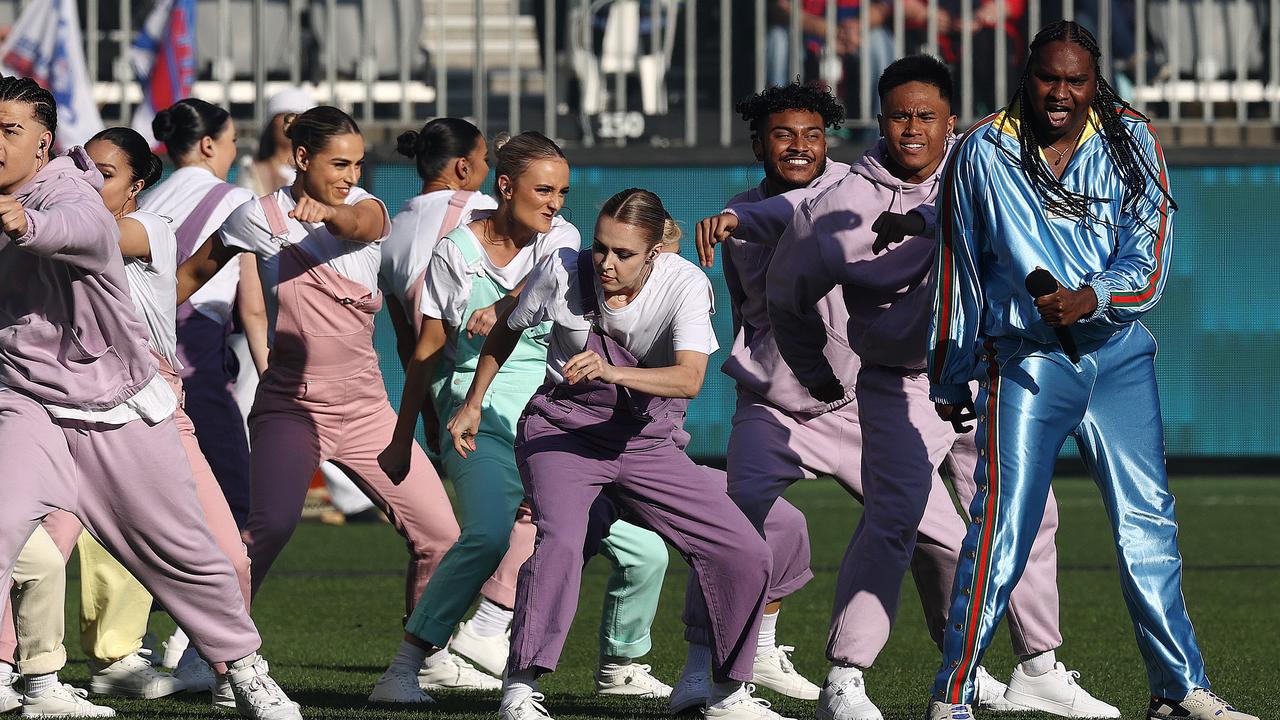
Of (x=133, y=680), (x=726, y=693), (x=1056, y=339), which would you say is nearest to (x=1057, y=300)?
(x=1056, y=339)

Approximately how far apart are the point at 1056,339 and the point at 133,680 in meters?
3.27

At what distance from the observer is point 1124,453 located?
515 centimetres

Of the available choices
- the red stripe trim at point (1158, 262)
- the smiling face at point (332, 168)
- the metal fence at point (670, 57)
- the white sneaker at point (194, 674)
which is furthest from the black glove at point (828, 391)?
A: the metal fence at point (670, 57)

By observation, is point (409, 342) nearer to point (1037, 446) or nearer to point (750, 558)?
point (750, 558)

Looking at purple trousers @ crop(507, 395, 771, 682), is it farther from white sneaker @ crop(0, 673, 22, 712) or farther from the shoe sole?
white sneaker @ crop(0, 673, 22, 712)

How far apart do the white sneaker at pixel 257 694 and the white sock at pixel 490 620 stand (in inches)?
56.4

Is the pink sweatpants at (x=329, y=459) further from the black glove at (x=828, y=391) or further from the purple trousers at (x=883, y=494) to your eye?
the black glove at (x=828, y=391)

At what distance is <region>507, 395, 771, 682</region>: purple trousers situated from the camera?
17.5 ft

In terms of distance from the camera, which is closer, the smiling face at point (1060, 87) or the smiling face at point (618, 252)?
the smiling face at point (1060, 87)

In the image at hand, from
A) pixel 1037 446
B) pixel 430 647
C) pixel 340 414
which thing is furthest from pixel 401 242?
pixel 1037 446

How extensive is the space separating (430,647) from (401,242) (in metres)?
1.51

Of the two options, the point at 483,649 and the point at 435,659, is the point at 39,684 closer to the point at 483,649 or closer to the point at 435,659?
the point at 435,659

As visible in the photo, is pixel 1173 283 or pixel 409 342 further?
pixel 1173 283

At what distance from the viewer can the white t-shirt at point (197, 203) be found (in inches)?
284
